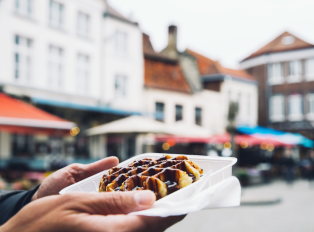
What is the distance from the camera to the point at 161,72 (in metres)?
18.8

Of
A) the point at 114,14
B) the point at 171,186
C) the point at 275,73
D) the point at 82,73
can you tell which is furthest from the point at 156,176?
the point at 275,73

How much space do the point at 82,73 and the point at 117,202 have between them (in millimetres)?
14043

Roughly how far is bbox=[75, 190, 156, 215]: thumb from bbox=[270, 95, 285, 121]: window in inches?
1015

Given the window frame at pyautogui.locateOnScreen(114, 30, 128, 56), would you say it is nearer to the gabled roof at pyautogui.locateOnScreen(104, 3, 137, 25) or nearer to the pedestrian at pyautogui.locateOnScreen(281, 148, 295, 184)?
the gabled roof at pyautogui.locateOnScreen(104, 3, 137, 25)

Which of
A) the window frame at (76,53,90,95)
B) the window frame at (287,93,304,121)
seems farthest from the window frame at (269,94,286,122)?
the window frame at (76,53,90,95)

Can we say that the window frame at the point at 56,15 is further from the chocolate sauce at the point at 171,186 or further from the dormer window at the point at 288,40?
the dormer window at the point at 288,40

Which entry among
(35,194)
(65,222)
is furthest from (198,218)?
(65,222)

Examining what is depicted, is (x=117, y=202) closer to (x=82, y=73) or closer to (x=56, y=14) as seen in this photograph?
(x=56, y=14)

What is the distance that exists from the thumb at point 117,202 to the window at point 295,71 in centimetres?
2542

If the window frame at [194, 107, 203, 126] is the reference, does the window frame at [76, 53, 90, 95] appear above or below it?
above

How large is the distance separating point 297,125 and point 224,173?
83.3 feet

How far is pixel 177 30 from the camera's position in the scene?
2102 centimetres

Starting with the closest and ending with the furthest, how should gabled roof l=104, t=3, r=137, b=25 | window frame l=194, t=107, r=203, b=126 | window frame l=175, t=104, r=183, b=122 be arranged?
gabled roof l=104, t=3, r=137, b=25 < window frame l=175, t=104, r=183, b=122 < window frame l=194, t=107, r=203, b=126

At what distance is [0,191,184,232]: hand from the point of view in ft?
3.04
